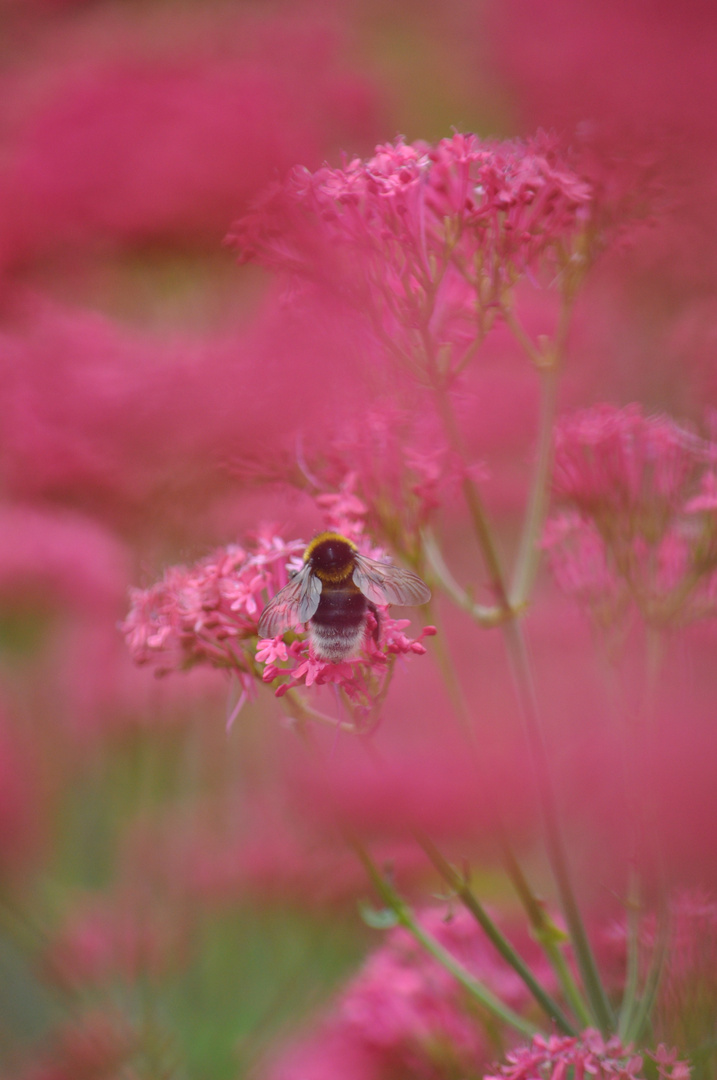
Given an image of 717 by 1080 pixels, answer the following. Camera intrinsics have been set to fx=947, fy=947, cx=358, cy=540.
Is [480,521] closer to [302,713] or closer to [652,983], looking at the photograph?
[302,713]

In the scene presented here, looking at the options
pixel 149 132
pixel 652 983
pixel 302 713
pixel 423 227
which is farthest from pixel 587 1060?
pixel 149 132

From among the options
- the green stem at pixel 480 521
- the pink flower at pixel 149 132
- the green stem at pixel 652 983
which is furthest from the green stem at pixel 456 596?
the pink flower at pixel 149 132

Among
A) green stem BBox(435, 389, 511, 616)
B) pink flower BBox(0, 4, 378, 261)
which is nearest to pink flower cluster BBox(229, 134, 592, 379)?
green stem BBox(435, 389, 511, 616)

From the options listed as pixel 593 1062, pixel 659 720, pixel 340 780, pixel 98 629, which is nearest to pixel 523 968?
pixel 593 1062

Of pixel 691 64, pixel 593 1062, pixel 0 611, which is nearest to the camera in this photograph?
pixel 593 1062

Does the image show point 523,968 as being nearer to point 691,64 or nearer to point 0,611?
point 691,64
